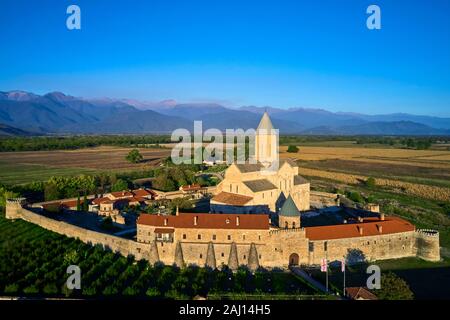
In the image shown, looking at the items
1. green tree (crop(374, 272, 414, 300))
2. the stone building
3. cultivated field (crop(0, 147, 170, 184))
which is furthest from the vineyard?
cultivated field (crop(0, 147, 170, 184))

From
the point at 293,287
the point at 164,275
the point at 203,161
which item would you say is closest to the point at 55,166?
the point at 203,161

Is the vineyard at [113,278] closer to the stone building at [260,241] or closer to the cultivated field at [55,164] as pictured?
the stone building at [260,241]

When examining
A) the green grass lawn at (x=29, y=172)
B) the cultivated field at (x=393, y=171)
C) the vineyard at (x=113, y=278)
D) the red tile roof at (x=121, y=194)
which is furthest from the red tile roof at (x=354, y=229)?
the green grass lawn at (x=29, y=172)

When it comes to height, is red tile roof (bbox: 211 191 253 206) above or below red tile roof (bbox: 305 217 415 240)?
above

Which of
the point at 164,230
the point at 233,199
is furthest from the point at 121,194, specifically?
the point at 164,230

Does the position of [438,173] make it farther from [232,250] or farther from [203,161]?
[232,250]

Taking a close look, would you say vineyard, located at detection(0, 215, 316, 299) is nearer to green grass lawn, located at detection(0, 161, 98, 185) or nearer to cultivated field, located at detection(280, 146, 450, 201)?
cultivated field, located at detection(280, 146, 450, 201)

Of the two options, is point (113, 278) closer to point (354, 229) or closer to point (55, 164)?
point (354, 229)
